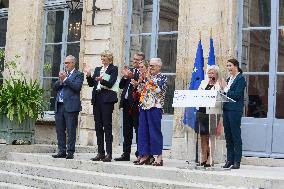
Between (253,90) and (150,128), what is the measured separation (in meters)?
2.25

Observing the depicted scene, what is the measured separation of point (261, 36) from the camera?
8.45 m

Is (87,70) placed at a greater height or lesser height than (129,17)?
lesser

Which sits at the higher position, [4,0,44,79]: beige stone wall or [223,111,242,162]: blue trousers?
[4,0,44,79]: beige stone wall

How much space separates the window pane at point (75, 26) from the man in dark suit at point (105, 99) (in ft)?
11.4

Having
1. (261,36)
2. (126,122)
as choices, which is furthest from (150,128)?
(261,36)

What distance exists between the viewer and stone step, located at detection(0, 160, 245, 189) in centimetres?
579

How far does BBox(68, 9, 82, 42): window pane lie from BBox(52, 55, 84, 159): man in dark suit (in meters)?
2.99

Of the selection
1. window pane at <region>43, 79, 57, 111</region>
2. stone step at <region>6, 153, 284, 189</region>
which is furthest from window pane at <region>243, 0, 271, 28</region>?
window pane at <region>43, 79, 57, 111</region>

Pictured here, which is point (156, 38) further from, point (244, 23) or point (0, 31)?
point (0, 31)

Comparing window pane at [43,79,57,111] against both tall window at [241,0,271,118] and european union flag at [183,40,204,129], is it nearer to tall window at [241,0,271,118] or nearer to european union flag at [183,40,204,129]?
european union flag at [183,40,204,129]

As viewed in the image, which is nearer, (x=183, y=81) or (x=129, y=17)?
(x=183, y=81)

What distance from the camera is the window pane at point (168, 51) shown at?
9.37 metres

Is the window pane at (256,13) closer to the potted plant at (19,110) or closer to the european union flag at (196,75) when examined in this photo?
the european union flag at (196,75)

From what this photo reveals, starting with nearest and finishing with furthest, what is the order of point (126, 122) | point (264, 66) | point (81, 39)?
point (126, 122) → point (264, 66) → point (81, 39)
